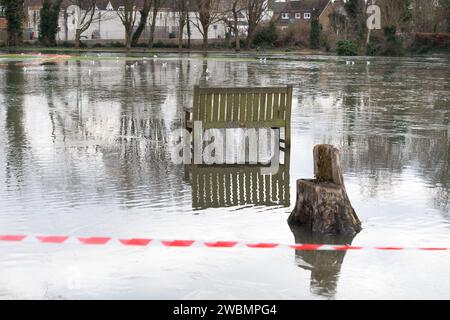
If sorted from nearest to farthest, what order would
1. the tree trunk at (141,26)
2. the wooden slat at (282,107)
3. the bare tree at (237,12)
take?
the wooden slat at (282,107) → the bare tree at (237,12) → the tree trunk at (141,26)

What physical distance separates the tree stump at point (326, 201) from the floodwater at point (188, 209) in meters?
0.21

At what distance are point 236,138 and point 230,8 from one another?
6725 cm

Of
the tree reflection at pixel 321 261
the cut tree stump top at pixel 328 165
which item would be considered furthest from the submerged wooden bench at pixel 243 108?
the tree reflection at pixel 321 261

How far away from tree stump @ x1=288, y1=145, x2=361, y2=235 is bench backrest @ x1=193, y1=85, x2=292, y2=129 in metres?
3.81

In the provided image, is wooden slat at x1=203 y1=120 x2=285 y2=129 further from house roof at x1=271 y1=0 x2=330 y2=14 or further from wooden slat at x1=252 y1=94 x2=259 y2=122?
house roof at x1=271 y1=0 x2=330 y2=14

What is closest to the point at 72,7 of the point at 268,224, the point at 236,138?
the point at 236,138

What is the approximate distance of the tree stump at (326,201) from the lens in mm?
7504

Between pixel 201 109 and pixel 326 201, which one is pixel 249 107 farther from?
pixel 326 201

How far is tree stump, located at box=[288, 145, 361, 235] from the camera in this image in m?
7.50

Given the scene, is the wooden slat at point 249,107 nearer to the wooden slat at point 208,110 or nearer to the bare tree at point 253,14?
the wooden slat at point 208,110

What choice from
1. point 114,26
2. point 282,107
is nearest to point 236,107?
point 282,107

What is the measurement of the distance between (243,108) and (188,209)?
11.6ft

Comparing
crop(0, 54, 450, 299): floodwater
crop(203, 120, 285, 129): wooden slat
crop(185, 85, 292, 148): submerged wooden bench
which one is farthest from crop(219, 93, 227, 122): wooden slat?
crop(0, 54, 450, 299): floodwater

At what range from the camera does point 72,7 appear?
3428 inches
